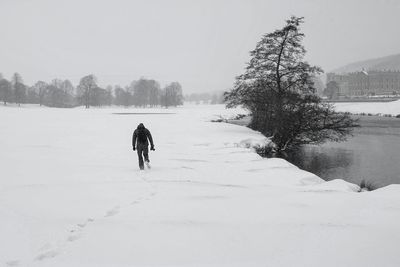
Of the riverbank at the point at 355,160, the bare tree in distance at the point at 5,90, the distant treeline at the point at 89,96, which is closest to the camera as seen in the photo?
the riverbank at the point at 355,160

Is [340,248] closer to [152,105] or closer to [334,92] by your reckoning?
[152,105]

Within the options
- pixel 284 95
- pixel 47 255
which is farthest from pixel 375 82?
pixel 47 255

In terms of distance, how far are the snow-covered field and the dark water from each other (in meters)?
7.20

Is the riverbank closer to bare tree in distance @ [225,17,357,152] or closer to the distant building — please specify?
bare tree in distance @ [225,17,357,152]

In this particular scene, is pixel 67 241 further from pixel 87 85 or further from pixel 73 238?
pixel 87 85

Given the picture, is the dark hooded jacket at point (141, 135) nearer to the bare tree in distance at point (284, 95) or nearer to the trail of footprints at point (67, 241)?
the trail of footprints at point (67, 241)

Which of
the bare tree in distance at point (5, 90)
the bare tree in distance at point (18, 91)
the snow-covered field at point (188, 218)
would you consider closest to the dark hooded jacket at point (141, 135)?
the snow-covered field at point (188, 218)

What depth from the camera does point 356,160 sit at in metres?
22.8

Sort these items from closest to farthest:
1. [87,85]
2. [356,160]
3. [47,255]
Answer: [47,255]
[356,160]
[87,85]

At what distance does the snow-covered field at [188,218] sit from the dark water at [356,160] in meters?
7.20

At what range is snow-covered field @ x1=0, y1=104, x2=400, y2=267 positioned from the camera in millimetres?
5707

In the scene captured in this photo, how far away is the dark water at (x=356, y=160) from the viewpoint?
18375mm

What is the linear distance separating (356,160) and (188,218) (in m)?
18.6

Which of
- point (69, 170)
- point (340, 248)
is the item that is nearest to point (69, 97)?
point (69, 170)
